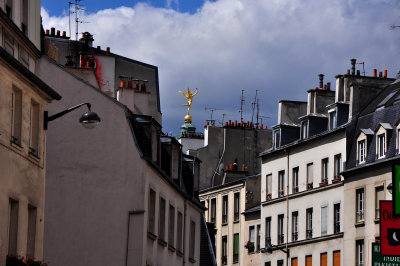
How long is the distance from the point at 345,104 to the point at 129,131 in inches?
1157

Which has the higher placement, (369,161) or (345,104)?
(345,104)

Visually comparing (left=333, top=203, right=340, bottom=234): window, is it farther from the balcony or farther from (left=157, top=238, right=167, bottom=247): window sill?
(left=157, top=238, right=167, bottom=247): window sill

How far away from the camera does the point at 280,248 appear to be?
242 feet

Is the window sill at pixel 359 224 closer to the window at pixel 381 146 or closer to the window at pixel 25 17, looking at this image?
the window at pixel 381 146

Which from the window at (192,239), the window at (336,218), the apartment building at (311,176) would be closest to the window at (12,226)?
the window at (192,239)

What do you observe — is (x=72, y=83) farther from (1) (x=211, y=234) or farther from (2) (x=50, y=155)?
(1) (x=211, y=234)

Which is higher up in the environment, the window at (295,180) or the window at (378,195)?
the window at (295,180)

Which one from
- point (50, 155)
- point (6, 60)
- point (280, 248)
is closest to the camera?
point (6, 60)

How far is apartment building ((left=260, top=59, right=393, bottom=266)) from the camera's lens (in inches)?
2657

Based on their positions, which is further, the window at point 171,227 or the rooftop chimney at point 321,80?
the rooftop chimney at point 321,80

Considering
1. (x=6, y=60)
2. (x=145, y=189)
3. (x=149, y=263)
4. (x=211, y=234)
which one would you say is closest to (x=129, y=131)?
(x=145, y=189)

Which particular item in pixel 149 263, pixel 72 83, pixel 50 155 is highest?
pixel 72 83

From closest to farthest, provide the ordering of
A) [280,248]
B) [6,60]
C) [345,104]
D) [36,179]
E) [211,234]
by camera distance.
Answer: [6,60]
[36,179]
[211,234]
[345,104]
[280,248]

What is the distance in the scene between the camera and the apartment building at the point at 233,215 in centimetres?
8056
